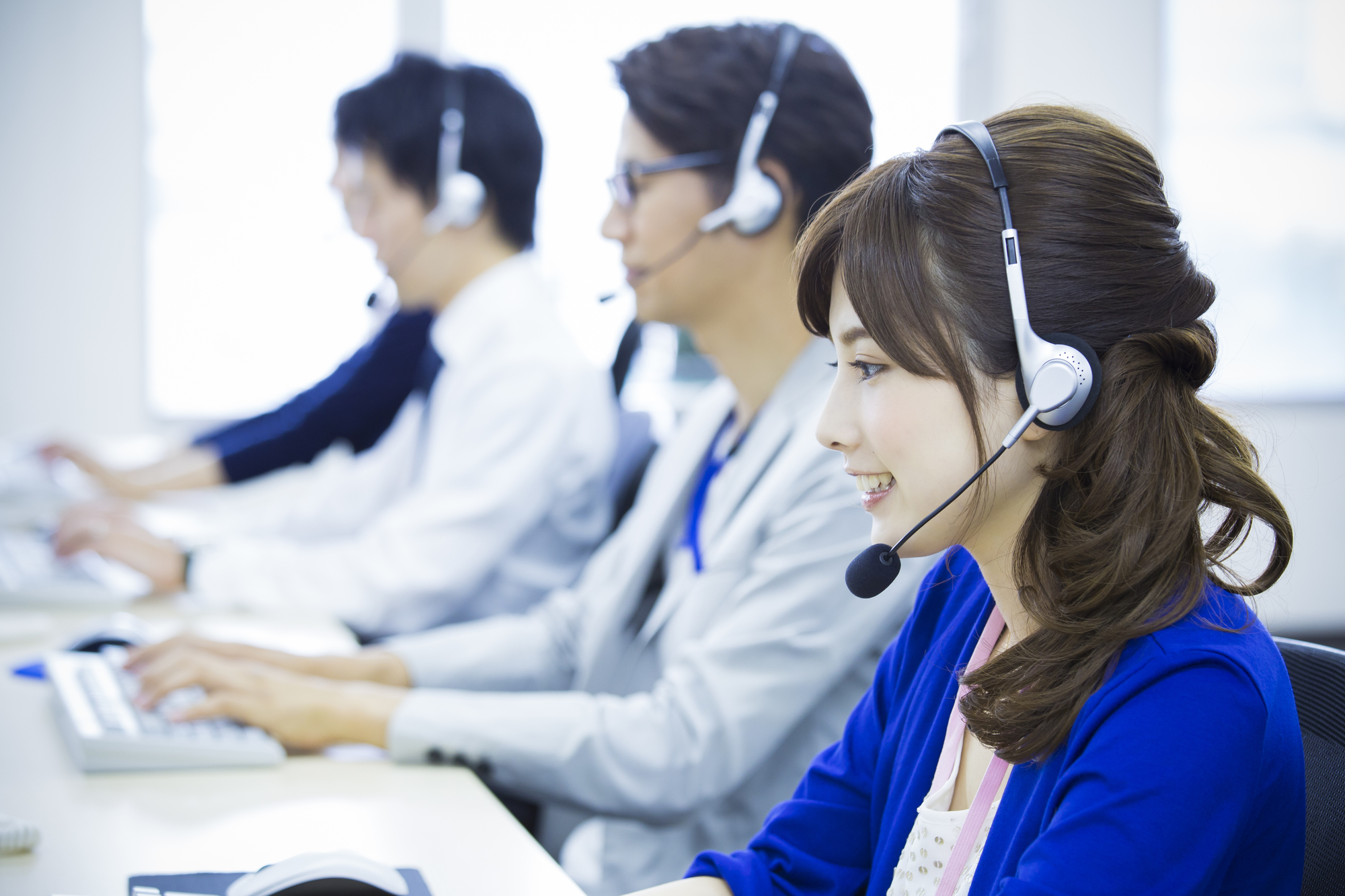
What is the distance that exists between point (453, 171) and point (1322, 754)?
1.69m

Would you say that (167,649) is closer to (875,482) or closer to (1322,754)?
(875,482)

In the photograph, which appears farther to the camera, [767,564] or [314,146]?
[314,146]

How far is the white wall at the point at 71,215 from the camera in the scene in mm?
3365

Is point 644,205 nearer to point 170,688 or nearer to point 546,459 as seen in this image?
point 546,459

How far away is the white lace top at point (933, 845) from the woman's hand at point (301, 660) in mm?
732

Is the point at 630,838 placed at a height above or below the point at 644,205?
below

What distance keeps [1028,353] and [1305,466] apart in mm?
3493

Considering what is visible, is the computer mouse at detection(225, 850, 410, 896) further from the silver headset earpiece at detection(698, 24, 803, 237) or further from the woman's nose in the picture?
the silver headset earpiece at detection(698, 24, 803, 237)

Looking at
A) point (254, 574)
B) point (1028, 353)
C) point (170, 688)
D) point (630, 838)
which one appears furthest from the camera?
point (254, 574)

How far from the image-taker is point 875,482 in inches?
29.5

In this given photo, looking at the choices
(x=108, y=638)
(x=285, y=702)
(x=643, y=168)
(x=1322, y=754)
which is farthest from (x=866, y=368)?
(x=108, y=638)

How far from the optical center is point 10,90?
3.36 meters

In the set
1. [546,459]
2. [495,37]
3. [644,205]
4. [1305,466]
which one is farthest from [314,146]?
[1305,466]

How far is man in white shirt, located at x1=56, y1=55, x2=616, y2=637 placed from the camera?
1.67 metres
